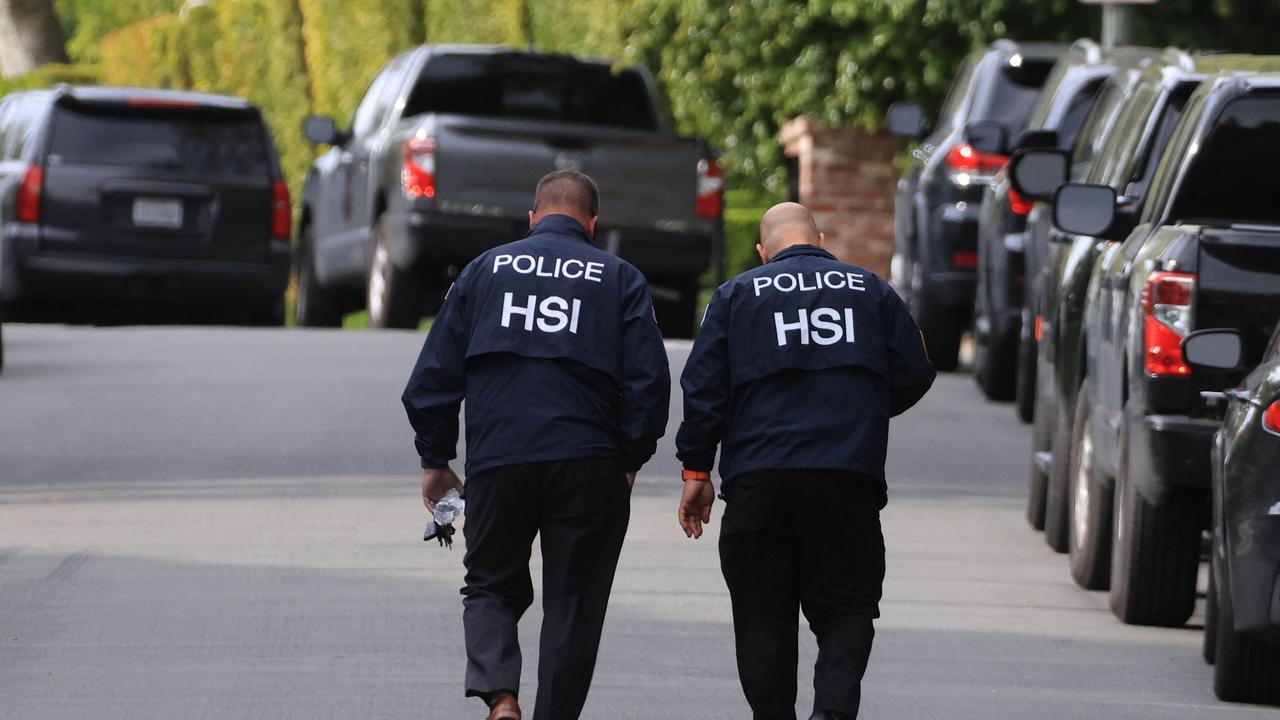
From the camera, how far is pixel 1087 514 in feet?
34.9

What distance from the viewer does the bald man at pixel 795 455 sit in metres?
7.30

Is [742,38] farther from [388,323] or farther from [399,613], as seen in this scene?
[399,613]

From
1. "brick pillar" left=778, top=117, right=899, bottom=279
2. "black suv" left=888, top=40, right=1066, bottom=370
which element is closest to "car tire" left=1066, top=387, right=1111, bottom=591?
"black suv" left=888, top=40, right=1066, bottom=370

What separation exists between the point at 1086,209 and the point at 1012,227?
5668 mm

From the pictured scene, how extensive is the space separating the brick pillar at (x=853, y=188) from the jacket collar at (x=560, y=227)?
70.0 feet

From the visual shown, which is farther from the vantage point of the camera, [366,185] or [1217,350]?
Answer: [366,185]

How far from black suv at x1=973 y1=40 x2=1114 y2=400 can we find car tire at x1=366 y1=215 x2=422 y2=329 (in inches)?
160

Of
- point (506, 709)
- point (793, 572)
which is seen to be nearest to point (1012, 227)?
point (793, 572)

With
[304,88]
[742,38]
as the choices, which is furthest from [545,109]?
[304,88]

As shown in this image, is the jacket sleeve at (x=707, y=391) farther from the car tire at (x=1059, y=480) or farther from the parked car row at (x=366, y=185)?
the parked car row at (x=366, y=185)

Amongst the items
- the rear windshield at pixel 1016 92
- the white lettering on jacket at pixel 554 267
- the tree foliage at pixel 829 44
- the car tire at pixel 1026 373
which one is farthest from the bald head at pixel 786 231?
the tree foliage at pixel 829 44

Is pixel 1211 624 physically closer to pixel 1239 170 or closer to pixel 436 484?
pixel 1239 170

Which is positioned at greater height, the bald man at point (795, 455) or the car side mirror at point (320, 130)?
the bald man at point (795, 455)

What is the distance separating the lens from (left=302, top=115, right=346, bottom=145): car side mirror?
20.7 meters
